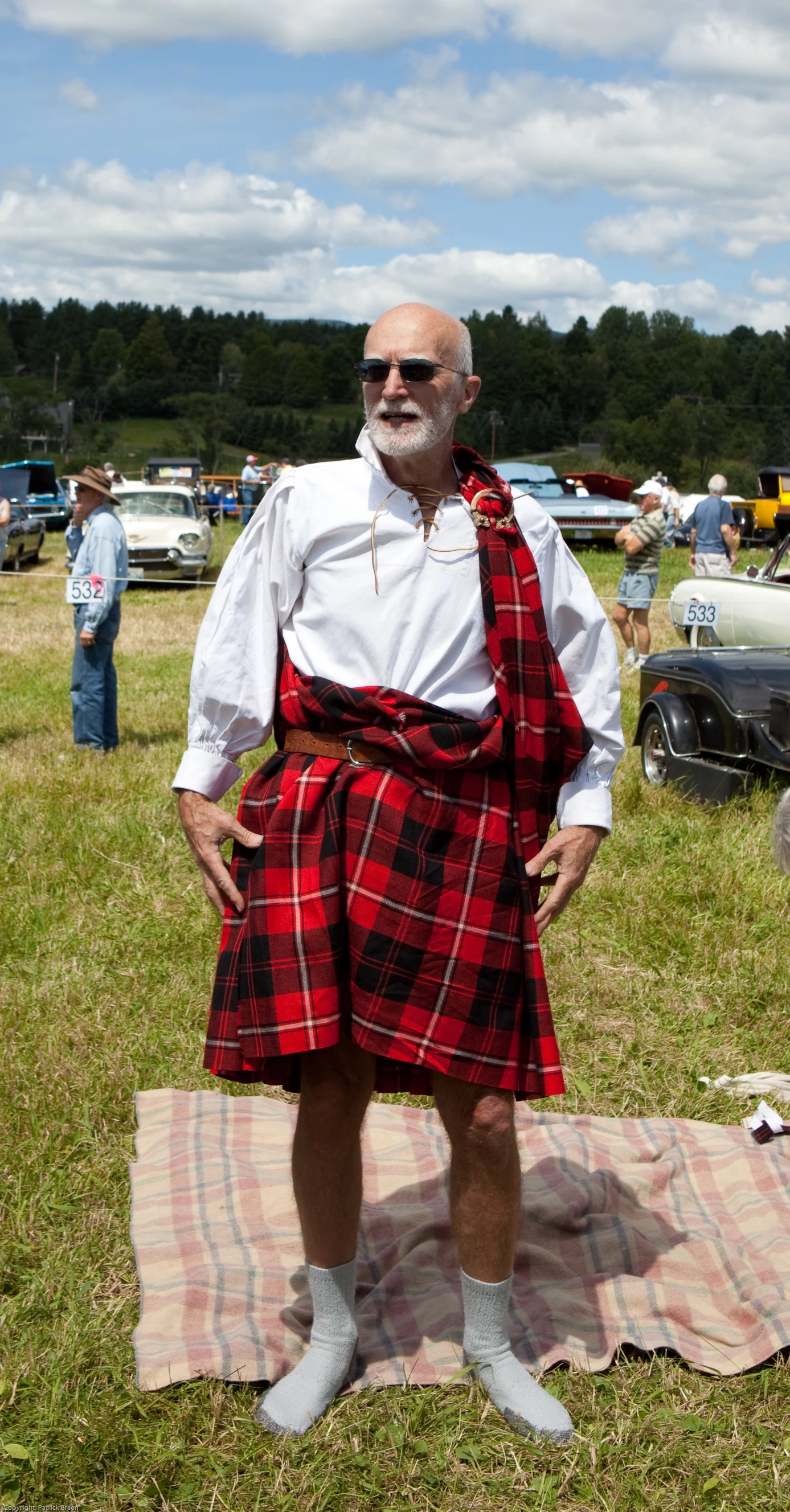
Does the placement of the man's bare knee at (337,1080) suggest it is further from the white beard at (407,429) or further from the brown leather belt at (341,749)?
the white beard at (407,429)

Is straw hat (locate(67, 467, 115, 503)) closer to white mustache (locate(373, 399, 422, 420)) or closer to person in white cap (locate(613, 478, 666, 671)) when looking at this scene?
person in white cap (locate(613, 478, 666, 671))

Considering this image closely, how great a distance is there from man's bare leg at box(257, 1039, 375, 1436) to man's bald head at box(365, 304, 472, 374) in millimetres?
1272

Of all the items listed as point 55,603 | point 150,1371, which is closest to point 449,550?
point 150,1371

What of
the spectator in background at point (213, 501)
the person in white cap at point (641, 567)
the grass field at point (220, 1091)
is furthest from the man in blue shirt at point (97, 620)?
the spectator in background at point (213, 501)

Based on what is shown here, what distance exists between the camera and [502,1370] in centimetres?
255

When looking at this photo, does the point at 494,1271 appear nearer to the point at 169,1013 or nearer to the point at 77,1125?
the point at 77,1125

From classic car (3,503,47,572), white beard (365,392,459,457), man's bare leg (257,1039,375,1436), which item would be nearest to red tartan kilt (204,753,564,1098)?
man's bare leg (257,1039,375,1436)

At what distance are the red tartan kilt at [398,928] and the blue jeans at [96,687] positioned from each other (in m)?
6.06

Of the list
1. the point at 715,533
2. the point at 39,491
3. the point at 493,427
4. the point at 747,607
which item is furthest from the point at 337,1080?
the point at 493,427

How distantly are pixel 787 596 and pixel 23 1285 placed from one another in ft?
24.1

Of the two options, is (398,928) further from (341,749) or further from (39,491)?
(39,491)

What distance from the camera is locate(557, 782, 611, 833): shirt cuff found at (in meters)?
2.55

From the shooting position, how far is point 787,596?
9008mm

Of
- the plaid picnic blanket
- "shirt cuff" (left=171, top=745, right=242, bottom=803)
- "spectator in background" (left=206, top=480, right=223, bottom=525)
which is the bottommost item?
"spectator in background" (left=206, top=480, right=223, bottom=525)
